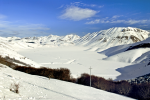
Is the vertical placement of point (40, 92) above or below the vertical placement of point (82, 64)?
below

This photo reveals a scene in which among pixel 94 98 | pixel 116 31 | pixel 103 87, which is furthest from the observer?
pixel 116 31

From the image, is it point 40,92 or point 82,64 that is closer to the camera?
point 40,92

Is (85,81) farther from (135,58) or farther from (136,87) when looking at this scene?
(135,58)

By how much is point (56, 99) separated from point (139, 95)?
7393 millimetres

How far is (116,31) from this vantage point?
178375 mm

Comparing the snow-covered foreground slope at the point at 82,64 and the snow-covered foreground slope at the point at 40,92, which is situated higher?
the snow-covered foreground slope at the point at 82,64

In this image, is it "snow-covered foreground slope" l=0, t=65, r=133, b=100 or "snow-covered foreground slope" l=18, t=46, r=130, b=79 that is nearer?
"snow-covered foreground slope" l=0, t=65, r=133, b=100

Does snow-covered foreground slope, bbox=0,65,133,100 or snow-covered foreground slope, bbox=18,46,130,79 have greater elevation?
snow-covered foreground slope, bbox=18,46,130,79

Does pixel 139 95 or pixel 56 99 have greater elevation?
pixel 56 99

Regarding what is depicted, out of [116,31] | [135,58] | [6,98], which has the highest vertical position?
[116,31]

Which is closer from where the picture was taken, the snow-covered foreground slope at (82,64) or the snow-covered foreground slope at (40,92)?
the snow-covered foreground slope at (40,92)

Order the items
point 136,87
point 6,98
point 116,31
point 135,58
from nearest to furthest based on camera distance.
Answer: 1. point 6,98
2. point 136,87
3. point 135,58
4. point 116,31

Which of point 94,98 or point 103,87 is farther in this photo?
A: point 103,87

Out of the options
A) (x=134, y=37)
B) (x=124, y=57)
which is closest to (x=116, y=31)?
(x=134, y=37)
